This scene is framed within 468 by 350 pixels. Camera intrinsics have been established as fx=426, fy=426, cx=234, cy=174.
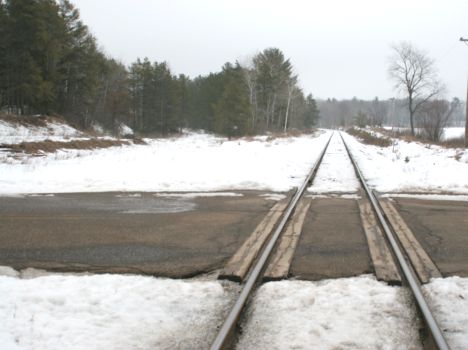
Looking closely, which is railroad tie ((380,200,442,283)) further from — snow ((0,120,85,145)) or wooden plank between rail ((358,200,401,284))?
snow ((0,120,85,145))

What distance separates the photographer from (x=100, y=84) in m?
56.6

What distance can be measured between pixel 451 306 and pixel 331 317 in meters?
1.17

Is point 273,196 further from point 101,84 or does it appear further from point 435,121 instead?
point 101,84

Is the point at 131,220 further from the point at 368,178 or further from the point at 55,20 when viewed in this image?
the point at 55,20

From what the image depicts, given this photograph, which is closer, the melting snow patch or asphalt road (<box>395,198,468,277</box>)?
asphalt road (<box>395,198,468,277</box>)

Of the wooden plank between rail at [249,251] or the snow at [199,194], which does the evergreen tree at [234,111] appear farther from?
the wooden plank between rail at [249,251]

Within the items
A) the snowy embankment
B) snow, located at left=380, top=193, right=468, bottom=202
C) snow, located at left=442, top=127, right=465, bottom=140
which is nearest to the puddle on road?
the snowy embankment

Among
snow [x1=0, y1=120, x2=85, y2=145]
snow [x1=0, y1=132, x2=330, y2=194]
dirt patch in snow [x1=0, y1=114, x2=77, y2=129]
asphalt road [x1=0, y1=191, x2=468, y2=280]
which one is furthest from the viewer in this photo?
dirt patch in snow [x1=0, y1=114, x2=77, y2=129]

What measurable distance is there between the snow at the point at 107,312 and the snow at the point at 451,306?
1875 mm

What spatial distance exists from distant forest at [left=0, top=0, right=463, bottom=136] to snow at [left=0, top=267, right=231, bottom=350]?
39.9 m

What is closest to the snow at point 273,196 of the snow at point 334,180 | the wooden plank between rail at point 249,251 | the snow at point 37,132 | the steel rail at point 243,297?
the snow at point 334,180

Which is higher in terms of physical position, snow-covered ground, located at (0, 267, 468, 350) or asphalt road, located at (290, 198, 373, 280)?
asphalt road, located at (290, 198, 373, 280)

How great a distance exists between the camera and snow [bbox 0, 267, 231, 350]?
336 centimetres

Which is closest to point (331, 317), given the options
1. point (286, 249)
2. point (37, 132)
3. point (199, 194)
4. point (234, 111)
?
point (286, 249)
